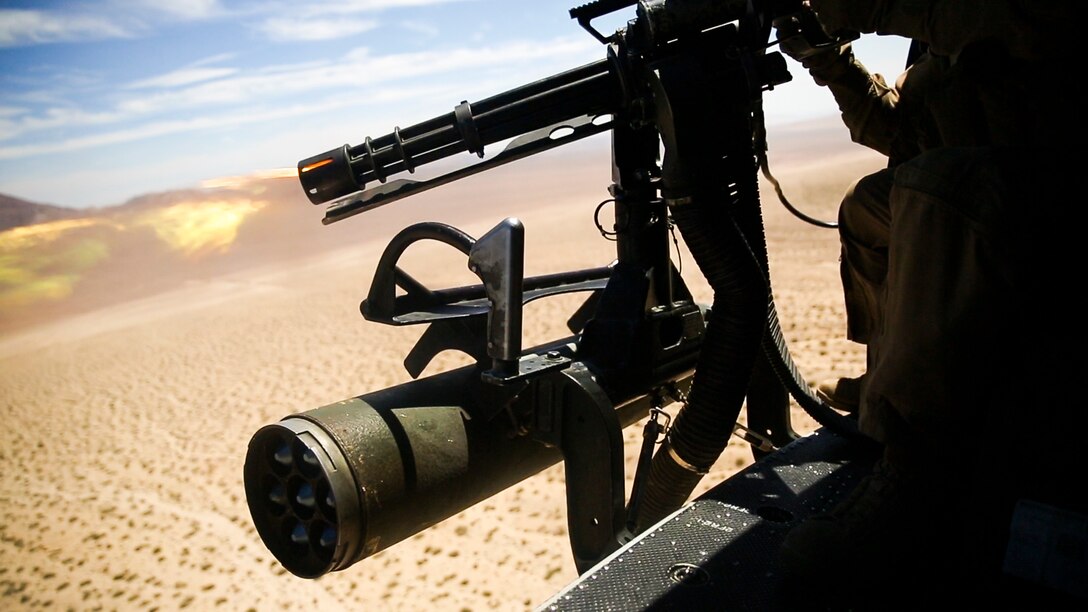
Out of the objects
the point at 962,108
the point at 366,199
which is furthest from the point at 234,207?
the point at 962,108

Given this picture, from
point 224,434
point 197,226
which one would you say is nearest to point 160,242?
point 197,226

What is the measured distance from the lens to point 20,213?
16.6 metres

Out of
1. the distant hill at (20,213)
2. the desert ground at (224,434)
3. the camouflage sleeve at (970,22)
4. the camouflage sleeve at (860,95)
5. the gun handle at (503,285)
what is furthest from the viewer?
the distant hill at (20,213)

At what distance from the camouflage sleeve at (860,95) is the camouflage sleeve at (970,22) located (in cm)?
73

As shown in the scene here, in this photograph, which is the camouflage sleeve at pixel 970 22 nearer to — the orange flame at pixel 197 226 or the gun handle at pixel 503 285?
the gun handle at pixel 503 285

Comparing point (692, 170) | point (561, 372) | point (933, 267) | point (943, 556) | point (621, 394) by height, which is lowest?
point (943, 556)

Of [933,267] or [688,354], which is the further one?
[688,354]

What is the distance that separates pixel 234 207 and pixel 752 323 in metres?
15.1

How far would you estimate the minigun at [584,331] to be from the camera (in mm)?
2402

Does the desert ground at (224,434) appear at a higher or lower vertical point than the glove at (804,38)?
lower

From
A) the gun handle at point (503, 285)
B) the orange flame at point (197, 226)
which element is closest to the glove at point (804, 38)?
the gun handle at point (503, 285)

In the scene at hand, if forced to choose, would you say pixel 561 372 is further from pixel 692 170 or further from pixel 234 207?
pixel 234 207

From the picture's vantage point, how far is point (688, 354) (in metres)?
3.03

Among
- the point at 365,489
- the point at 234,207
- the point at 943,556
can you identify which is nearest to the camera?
the point at 943,556
